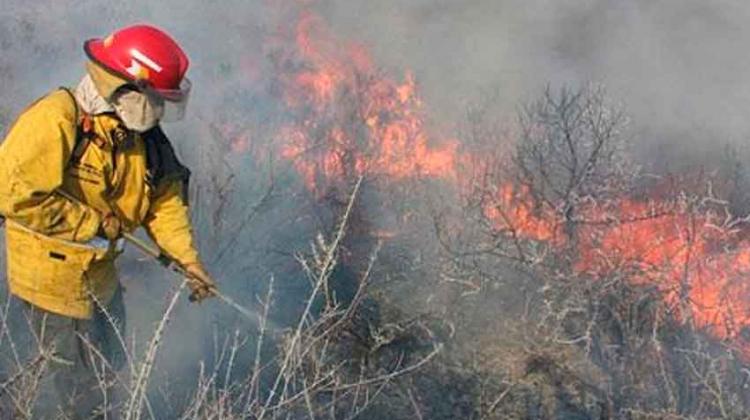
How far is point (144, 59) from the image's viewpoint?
303cm

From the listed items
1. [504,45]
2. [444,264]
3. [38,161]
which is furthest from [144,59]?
[504,45]

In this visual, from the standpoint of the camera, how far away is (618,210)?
236 inches

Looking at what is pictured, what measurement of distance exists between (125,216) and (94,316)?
0.41 meters

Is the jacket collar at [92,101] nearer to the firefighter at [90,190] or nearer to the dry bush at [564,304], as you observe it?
the firefighter at [90,190]

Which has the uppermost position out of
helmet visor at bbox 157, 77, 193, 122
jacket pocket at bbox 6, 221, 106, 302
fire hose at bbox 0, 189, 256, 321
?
helmet visor at bbox 157, 77, 193, 122

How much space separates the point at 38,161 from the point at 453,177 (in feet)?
14.0

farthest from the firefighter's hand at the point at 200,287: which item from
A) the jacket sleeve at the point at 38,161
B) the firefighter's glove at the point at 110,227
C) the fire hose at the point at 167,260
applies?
the jacket sleeve at the point at 38,161

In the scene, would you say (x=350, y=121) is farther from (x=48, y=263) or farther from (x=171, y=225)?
(x=48, y=263)

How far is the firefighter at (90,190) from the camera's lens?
9.81ft

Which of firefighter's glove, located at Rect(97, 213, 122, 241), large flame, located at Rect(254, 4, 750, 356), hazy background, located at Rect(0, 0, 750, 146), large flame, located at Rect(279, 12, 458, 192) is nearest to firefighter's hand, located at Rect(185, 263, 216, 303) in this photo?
firefighter's glove, located at Rect(97, 213, 122, 241)

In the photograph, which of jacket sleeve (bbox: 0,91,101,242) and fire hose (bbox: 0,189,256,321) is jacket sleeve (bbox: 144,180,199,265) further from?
jacket sleeve (bbox: 0,91,101,242)

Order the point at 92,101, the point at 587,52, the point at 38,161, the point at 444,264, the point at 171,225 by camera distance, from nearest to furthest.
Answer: the point at 38,161, the point at 92,101, the point at 171,225, the point at 444,264, the point at 587,52

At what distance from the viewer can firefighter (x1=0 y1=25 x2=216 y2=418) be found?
2.99 metres

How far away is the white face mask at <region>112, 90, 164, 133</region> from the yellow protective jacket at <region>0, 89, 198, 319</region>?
2.2 inches
